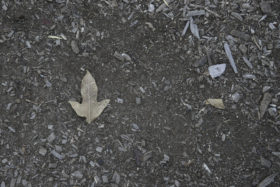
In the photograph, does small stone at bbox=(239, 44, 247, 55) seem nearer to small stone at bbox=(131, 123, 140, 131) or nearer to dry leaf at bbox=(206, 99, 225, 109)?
dry leaf at bbox=(206, 99, 225, 109)

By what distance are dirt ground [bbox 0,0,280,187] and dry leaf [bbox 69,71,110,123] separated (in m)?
0.04

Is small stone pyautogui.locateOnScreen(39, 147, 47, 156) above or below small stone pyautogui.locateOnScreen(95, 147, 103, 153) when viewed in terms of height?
below

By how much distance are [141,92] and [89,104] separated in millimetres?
306

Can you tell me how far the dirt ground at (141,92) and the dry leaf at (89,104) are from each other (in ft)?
0.12

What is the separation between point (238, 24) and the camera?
216cm

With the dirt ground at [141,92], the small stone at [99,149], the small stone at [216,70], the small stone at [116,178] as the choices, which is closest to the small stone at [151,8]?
the dirt ground at [141,92]

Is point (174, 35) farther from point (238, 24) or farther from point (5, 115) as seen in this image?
point (5, 115)

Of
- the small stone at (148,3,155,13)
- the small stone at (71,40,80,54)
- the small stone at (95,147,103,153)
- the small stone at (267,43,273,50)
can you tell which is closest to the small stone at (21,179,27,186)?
the small stone at (95,147,103,153)

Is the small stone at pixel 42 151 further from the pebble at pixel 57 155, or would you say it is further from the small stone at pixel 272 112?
the small stone at pixel 272 112

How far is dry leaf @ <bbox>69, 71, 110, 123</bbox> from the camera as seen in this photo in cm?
203

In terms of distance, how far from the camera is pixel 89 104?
204 centimetres

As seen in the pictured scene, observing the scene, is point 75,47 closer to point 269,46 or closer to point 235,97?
point 235,97

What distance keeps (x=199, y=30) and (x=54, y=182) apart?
1209 millimetres

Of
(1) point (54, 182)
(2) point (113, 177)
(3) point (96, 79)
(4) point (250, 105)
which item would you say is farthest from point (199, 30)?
(1) point (54, 182)
